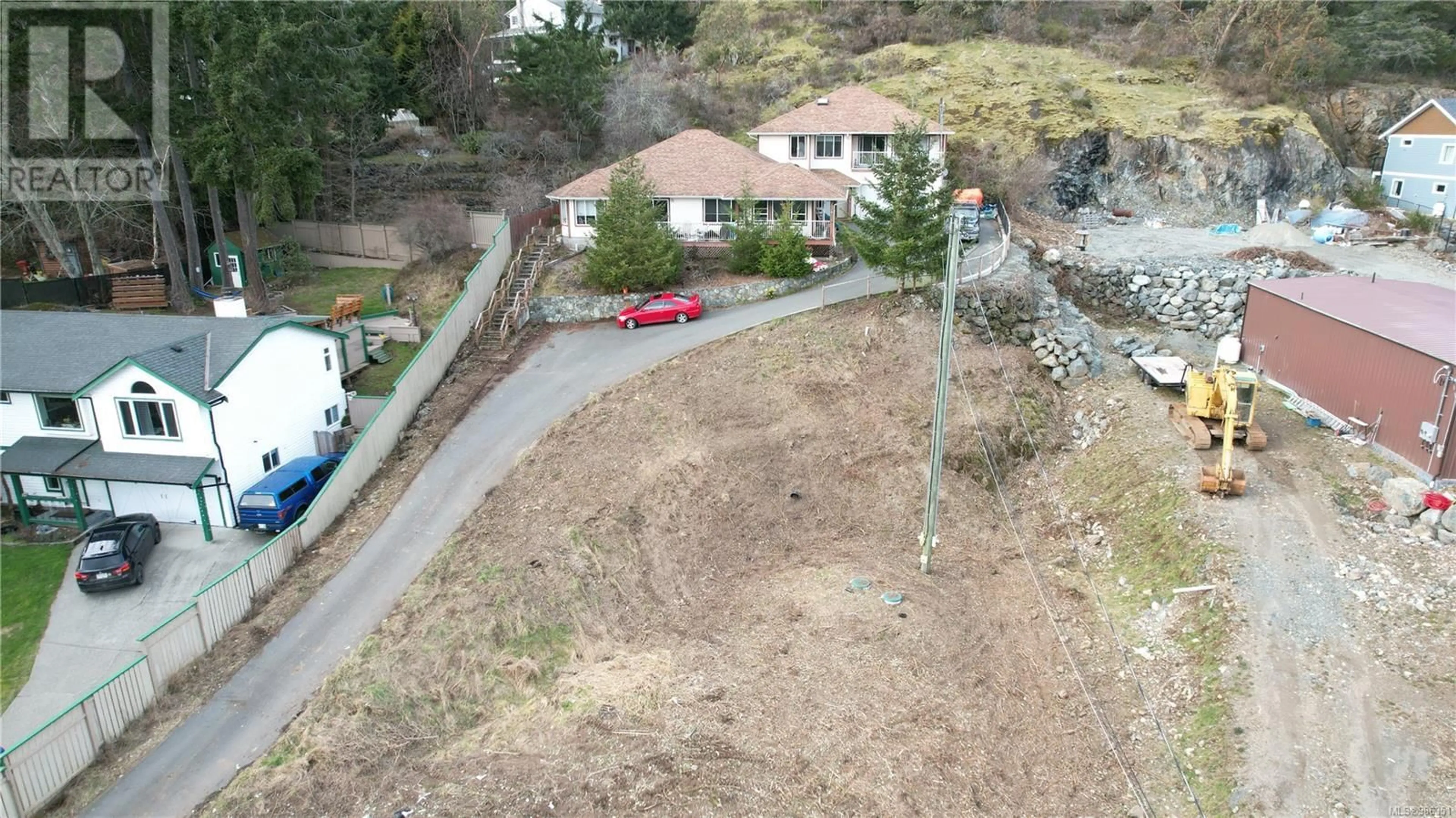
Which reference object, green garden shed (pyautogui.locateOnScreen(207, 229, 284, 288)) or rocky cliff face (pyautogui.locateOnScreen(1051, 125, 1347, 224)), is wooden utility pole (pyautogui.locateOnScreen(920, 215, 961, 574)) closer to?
green garden shed (pyautogui.locateOnScreen(207, 229, 284, 288))

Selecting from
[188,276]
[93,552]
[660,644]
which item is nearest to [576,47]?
[188,276]

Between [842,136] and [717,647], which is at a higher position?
[842,136]

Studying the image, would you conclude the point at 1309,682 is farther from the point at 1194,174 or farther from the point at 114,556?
the point at 1194,174

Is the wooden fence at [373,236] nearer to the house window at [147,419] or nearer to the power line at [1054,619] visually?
the house window at [147,419]

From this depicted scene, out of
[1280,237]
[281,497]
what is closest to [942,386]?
[281,497]

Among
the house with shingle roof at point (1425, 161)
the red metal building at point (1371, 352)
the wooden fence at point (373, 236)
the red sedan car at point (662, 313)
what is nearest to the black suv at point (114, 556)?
the red sedan car at point (662, 313)

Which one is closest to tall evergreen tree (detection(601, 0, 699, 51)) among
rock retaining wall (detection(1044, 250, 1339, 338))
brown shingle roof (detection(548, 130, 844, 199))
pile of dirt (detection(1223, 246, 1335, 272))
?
brown shingle roof (detection(548, 130, 844, 199))
